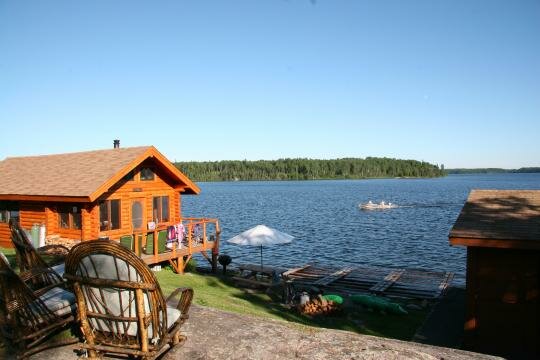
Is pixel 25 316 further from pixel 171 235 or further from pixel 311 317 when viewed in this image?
pixel 171 235

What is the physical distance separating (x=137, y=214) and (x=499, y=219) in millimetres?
13997

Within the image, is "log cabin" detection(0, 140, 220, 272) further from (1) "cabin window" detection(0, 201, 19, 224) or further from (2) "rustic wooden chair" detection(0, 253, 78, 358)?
(2) "rustic wooden chair" detection(0, 253, 78, 358)

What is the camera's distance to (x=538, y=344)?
34.8 ft

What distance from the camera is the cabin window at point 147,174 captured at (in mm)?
19453

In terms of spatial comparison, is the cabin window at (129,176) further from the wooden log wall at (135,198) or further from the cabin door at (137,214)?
the cabin door at (137,214)

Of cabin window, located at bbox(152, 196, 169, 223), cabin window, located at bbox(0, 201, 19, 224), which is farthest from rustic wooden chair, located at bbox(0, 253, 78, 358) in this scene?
cabin window, located at bbox(0, 201, 19, 224)

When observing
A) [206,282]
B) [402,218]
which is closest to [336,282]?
[206,282]

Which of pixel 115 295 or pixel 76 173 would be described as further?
pixel 76 173

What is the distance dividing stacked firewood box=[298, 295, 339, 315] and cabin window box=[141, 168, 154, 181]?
30.0ft

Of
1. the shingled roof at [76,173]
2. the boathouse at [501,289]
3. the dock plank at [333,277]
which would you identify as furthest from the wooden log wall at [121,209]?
the boathouse at [501,289]

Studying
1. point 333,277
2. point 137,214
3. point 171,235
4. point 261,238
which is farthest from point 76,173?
point 333,277

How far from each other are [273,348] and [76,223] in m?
14.5

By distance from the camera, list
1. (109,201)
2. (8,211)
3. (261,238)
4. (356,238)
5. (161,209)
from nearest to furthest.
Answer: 1. (109,201)
2. (261,238)
3. (8,211)
4. (161,209)
5. (356,238)

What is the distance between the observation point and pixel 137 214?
19156 millimetres
